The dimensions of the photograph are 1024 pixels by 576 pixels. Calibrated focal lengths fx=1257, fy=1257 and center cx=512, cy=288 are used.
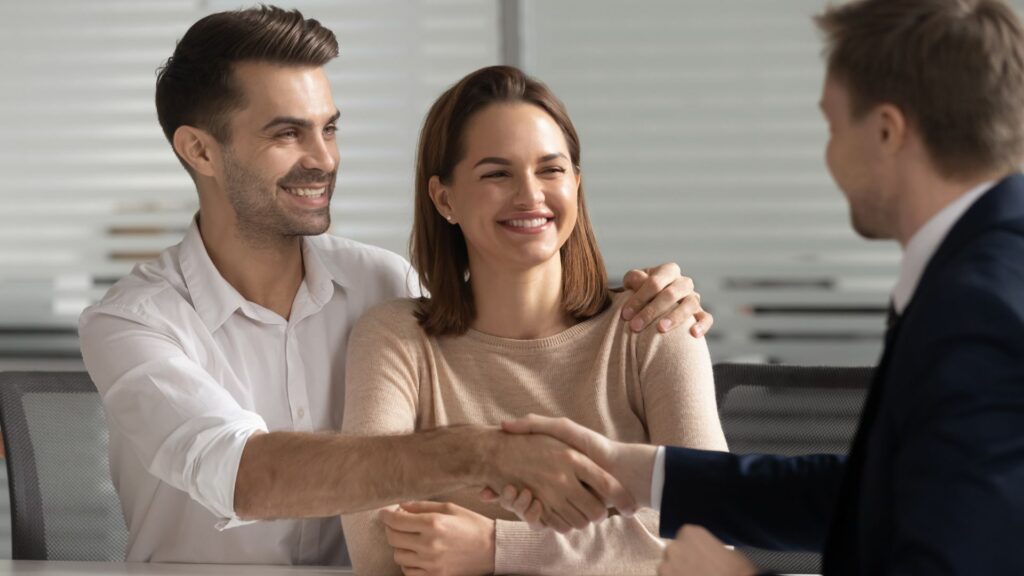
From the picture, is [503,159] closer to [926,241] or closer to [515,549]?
[515,549]

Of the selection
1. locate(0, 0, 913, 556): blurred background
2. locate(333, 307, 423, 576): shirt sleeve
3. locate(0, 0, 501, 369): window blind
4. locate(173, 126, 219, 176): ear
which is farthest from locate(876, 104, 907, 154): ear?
locate(0, 0, 501, 369): window blind

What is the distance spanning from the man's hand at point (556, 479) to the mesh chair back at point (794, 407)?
1.82ft

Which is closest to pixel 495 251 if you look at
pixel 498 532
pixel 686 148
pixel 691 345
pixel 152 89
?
pixel 691 345

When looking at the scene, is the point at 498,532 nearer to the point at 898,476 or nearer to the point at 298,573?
the point at 298,573

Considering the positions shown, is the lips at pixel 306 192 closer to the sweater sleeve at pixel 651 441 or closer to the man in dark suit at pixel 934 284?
the sweater sleeve at pixel 651 441

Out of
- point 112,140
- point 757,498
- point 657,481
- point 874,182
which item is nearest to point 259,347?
point 657,481

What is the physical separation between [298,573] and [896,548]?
3.36 feet

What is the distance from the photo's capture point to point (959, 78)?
1.33 m

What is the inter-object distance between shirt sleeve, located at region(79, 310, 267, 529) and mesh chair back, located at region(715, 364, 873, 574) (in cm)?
84

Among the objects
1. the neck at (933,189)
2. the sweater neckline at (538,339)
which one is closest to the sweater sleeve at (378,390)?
the sweater neckline at (538,339)

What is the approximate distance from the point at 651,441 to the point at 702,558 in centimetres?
71

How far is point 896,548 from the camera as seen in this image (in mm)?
1205

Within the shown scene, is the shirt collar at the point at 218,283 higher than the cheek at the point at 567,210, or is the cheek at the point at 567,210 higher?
the cheek at the point at 567,210

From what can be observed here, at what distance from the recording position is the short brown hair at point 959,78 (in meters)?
1.32
